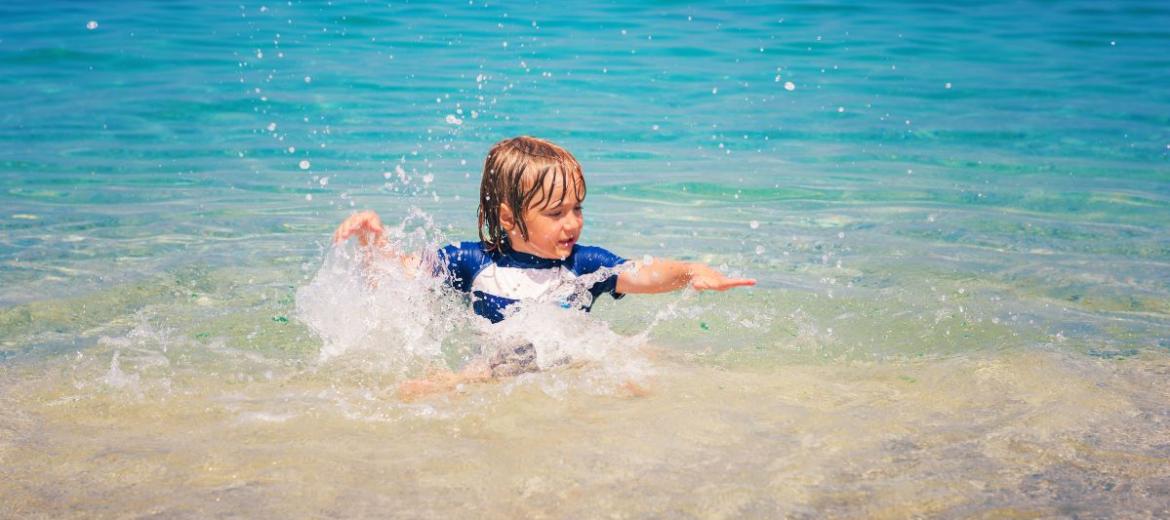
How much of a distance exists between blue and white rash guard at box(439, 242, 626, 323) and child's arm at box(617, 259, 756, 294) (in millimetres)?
67

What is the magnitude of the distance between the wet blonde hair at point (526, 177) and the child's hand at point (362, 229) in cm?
42

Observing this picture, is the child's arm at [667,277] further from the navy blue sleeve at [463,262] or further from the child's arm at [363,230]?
the child's arm at [363,230]

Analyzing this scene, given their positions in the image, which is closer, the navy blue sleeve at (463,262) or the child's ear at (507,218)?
the child's ear at (507,218)

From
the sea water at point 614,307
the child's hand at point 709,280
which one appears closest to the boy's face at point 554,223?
the sea water at point 614,307

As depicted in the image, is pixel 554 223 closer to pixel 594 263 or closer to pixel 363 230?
pixel 594 263

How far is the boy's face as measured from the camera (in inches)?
152

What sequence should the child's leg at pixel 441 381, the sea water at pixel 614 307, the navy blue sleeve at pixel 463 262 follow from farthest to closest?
the navy blue sleeve at pixel 463 262
the child's leg at pixel 441 381
the sea water at pixel 614 307

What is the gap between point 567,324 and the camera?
3971 mm

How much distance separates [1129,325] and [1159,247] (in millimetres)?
1813

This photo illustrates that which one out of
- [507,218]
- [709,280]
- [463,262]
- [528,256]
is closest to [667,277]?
[709,280]

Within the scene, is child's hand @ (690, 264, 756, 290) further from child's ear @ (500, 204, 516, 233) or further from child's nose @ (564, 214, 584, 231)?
child's ear @ (500, 204, 516, 233)

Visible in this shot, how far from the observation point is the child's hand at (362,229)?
3904 millimetres

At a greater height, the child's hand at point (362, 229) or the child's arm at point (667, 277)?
the child's hand at point (362, 229)

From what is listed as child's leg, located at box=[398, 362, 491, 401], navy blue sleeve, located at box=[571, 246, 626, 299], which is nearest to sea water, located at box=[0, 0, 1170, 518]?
child's leg, located at box=[398, 362, 491, 401]
